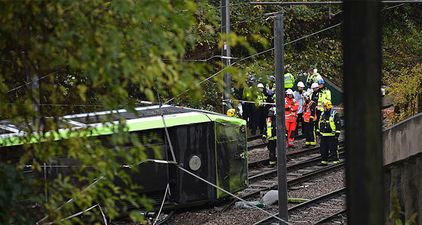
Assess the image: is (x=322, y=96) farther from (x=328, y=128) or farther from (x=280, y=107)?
(x=280, y=107)

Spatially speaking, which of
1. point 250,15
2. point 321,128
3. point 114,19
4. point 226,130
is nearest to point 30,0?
point 114,19

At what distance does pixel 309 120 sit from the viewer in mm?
23969

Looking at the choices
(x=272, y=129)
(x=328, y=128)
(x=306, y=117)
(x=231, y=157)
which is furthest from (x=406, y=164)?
(x=306, y=117)

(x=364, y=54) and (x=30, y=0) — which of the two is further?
(x=30, y=0)

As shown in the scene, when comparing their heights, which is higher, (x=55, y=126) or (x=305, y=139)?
(x=55, y=126)

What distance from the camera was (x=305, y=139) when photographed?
2664cm

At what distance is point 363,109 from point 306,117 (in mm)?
20801

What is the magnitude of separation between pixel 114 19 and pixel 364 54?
2067 millimetres

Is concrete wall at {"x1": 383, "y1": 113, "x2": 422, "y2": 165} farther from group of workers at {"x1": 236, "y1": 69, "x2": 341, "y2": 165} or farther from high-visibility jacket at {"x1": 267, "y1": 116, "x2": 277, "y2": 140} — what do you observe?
high-visibility jacket at {"x1": 267, "y1": 116, "x2": 277, "y2": 140}

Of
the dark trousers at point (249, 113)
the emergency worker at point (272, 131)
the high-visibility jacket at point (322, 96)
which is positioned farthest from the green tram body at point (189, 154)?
the dark trousers at point (249, 113)

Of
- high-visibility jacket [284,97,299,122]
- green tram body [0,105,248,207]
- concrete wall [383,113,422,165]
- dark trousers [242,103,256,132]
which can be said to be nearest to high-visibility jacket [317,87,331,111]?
high-visibility jacket [284,97,299,122]

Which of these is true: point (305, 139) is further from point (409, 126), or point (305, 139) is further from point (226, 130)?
point (409, 126)

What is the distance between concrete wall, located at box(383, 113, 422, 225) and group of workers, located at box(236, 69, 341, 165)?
5.96 metres

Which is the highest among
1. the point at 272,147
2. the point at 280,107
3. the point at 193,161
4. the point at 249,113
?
the point at 280,107
